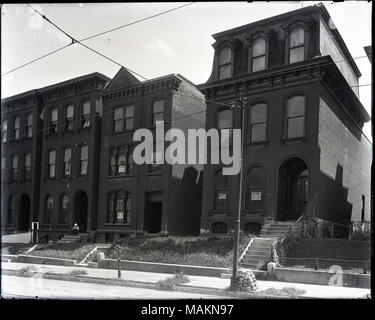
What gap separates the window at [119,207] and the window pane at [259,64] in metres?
11.1

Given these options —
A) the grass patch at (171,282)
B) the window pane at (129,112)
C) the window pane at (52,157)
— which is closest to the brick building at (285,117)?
the window pane at (129,112)

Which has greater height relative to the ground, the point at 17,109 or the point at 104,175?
the point at 17,109

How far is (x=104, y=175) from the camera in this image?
3077 cm

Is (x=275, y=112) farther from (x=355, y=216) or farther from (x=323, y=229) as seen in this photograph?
(x=355, y=216)

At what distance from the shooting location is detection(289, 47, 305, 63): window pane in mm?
24188

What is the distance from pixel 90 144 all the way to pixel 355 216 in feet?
57.0

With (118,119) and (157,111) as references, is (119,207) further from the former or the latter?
(157,111)

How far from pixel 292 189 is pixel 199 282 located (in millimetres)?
9948

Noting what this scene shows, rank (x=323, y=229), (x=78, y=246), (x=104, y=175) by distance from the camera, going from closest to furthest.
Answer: (x=323, y=229) < (x=78, y=246) < (x=104, y=175)

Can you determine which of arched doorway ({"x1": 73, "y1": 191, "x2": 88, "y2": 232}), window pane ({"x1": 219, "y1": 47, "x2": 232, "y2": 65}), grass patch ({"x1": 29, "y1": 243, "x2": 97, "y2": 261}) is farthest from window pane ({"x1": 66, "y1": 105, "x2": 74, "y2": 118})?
window pane ({"x1": 219, "y1": 47, "x2": 232, "y2": 65})

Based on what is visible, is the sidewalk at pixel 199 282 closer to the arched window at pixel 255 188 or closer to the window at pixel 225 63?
the arched window at pixel 255 188

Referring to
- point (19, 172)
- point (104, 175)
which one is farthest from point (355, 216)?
point (19, 172)

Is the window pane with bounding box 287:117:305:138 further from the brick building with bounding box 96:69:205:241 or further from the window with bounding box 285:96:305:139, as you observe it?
the brick building with bounding box 96:69:205:241

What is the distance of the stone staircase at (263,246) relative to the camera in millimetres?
19781
